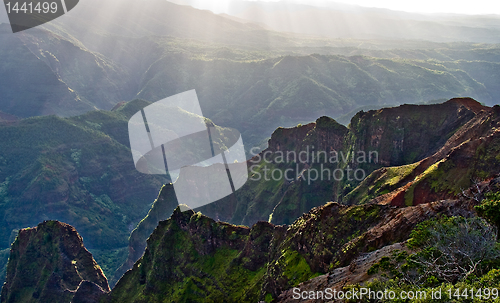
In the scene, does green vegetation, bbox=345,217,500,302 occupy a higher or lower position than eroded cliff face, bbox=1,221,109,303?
higher

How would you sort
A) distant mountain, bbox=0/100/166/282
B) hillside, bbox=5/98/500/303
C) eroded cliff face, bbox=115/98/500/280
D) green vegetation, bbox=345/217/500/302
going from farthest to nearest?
distant mountain, bbox=0/100/166/282 < eroded cliff face, bbox=115/98/500/280 < hillside, bbox=5/98/500/303 < green vegetation, bbox=345/217/500/302

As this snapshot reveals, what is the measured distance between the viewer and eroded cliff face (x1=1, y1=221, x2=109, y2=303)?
225 ft

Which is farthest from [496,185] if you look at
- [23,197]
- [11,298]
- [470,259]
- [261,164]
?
[23,197]

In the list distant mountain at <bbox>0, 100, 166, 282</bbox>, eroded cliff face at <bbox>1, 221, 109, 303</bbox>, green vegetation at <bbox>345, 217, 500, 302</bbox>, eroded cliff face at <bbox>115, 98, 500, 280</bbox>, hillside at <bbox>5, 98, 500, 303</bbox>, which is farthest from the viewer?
distant mountain at <bbox>0, 100, 166, 282</bbox>

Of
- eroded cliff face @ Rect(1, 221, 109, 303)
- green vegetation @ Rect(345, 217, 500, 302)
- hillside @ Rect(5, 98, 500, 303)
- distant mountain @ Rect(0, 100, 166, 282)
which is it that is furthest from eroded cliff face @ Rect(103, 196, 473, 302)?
distant mountain @ Rect(0, 100, 166, 282)

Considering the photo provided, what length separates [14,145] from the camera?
15412 centimetres

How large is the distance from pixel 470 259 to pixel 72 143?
154 meters

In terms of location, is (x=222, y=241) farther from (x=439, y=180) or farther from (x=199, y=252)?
(x=439, y=180)

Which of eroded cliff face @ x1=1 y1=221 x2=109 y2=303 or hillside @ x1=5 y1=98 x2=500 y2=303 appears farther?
eroded cliff face @ x1=1 y1=221 x2=109 y2=303

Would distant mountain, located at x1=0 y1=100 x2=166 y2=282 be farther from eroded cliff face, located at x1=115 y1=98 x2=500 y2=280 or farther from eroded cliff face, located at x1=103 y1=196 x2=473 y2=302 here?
eroded cliff face, located at x1=103 y1=196 x2=473 y2=302

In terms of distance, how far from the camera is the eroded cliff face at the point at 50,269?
225ft

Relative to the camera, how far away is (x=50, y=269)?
232 ft

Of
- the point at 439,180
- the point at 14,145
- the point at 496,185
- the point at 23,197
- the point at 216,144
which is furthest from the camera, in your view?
the point at 216,144

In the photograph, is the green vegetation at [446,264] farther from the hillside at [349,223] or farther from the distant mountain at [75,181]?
the distant mountain at [75,181]
